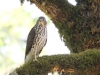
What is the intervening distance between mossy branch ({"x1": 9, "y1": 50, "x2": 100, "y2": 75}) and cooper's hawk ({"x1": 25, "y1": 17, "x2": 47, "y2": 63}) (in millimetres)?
1085

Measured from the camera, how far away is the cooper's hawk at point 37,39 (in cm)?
461

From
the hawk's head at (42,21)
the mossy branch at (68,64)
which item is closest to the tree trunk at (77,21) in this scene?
the hawk's head at (42,21)

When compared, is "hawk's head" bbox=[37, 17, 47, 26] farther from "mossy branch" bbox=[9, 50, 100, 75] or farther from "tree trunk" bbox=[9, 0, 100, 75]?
"mossy branch" bbox=[9, 50, 100, 75]

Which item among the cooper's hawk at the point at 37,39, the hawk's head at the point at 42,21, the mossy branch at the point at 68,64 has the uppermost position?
the hawk's head at the point at 42,21

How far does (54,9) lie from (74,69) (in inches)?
46.9

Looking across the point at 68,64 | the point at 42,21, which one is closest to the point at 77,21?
the point at 42,21

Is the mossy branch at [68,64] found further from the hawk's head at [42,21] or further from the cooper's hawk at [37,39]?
the hawk's head at [42,21]

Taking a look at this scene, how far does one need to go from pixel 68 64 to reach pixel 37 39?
1.28 m

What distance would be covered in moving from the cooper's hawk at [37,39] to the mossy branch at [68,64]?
1.09 metres

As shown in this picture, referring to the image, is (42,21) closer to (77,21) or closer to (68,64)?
(77,21)

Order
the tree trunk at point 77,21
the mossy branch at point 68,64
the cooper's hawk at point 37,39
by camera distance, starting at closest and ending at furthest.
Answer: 1. the mossy branch at point 68,64
2. the tree trunk at point 77,21
3. the cooper's hawk at point 37,39

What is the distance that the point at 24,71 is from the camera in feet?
10.7

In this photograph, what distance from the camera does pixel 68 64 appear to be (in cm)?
343

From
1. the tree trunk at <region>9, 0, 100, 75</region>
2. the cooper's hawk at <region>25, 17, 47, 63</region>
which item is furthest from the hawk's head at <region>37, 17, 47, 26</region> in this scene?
the tree trunk at <region>9, 0, 100, 75</region>
